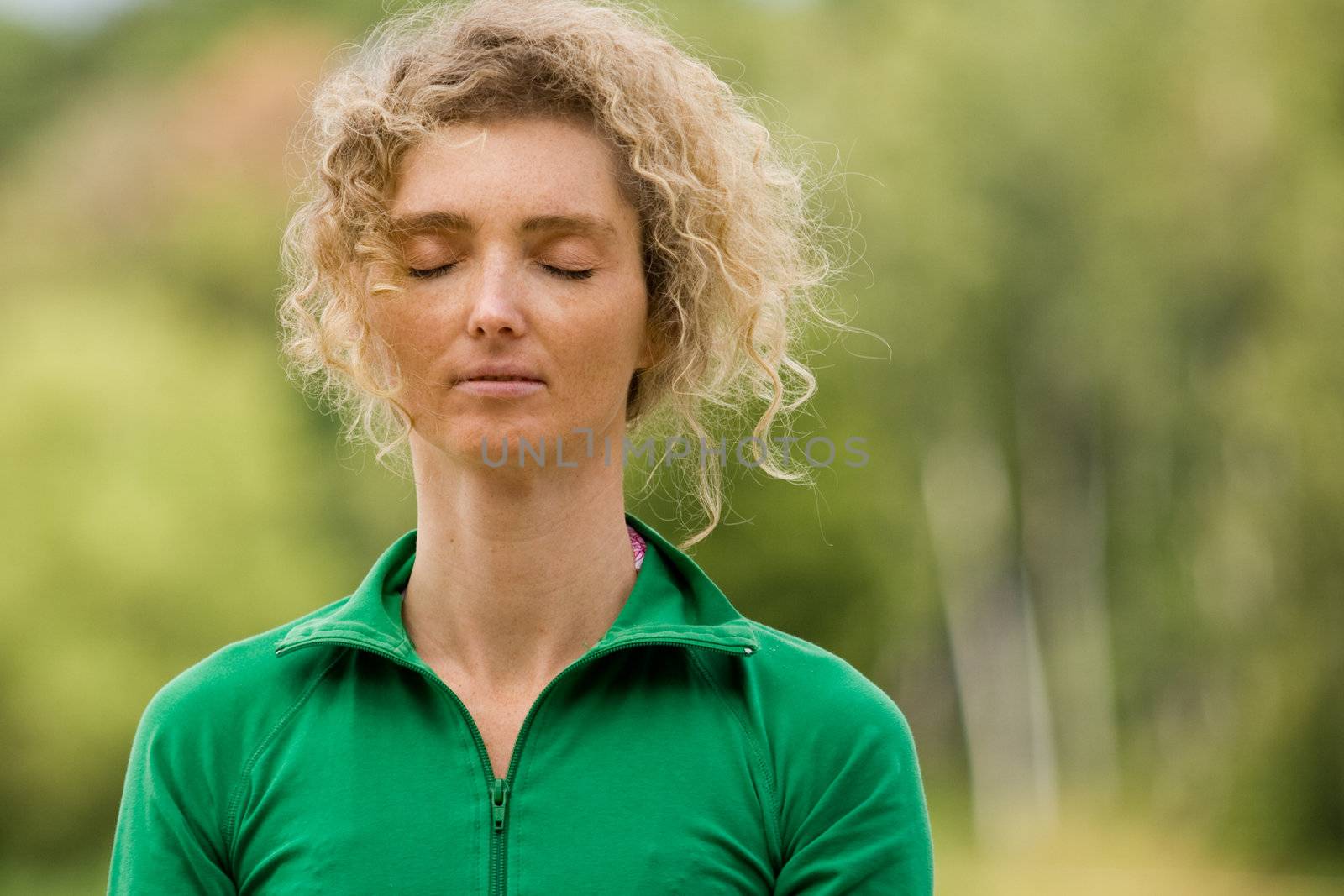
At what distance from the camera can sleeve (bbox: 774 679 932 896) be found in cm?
168

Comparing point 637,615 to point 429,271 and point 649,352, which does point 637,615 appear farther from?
point 429,271

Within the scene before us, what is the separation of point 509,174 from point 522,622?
1.64 feet

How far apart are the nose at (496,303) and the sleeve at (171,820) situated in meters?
0.53

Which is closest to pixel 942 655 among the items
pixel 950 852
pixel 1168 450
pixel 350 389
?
pixel 950 852

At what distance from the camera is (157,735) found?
174 centimetres

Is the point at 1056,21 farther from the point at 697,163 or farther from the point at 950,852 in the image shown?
the point at 697,163

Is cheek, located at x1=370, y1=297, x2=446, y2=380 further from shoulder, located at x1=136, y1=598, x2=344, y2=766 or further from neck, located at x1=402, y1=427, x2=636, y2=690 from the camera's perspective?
shoulder, located at x1=136, y1=598, x2=344, y2=766

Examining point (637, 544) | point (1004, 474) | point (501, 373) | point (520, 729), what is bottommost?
point (520, 729)

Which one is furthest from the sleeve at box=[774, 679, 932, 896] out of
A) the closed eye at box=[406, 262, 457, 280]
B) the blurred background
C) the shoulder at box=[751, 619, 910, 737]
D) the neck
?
the blurred background

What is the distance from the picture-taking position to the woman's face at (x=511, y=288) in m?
1.74

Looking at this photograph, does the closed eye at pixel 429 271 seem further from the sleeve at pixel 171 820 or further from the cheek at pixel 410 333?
the sleeve at pixel 171 820

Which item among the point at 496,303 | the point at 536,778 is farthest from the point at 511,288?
the point at 536,778

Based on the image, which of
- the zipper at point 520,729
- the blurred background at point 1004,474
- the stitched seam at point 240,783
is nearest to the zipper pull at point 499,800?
the zipper at point 520,729

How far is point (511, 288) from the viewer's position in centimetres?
173
